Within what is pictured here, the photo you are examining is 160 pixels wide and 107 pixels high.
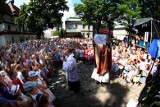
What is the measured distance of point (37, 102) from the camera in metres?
4.84

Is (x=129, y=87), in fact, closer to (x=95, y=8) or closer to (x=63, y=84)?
(x=63, y=84)

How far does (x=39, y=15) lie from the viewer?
5466cm

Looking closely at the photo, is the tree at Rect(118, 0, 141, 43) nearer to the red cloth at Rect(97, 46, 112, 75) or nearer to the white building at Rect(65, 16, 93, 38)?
the red cloth at Rect(97, 46, 112, 75)

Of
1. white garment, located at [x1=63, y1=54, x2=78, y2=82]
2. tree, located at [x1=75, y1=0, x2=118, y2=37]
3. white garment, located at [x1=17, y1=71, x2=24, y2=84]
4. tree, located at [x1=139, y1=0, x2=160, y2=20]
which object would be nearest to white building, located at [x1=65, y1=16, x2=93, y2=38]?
tree, located at [x1=75, y1=0, x2=118, y2=37]

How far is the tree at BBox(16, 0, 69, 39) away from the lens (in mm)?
53750

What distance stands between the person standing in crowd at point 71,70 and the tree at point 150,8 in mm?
36649

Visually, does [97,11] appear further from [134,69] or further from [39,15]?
[134,69]

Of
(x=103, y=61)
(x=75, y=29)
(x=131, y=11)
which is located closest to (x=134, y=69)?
(x=103, y=61)

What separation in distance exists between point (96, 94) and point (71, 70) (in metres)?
1.49

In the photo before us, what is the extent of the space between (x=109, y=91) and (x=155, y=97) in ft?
17.6

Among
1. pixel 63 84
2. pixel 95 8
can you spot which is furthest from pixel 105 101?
pixel 95 8

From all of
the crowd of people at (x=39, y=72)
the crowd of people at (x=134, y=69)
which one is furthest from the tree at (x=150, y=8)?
the crowd of people at (x=134, y=69)

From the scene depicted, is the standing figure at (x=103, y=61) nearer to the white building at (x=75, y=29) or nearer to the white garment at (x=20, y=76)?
the white garment at (x=20, y=76)

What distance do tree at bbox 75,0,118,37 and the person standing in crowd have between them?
40745 millimetres
